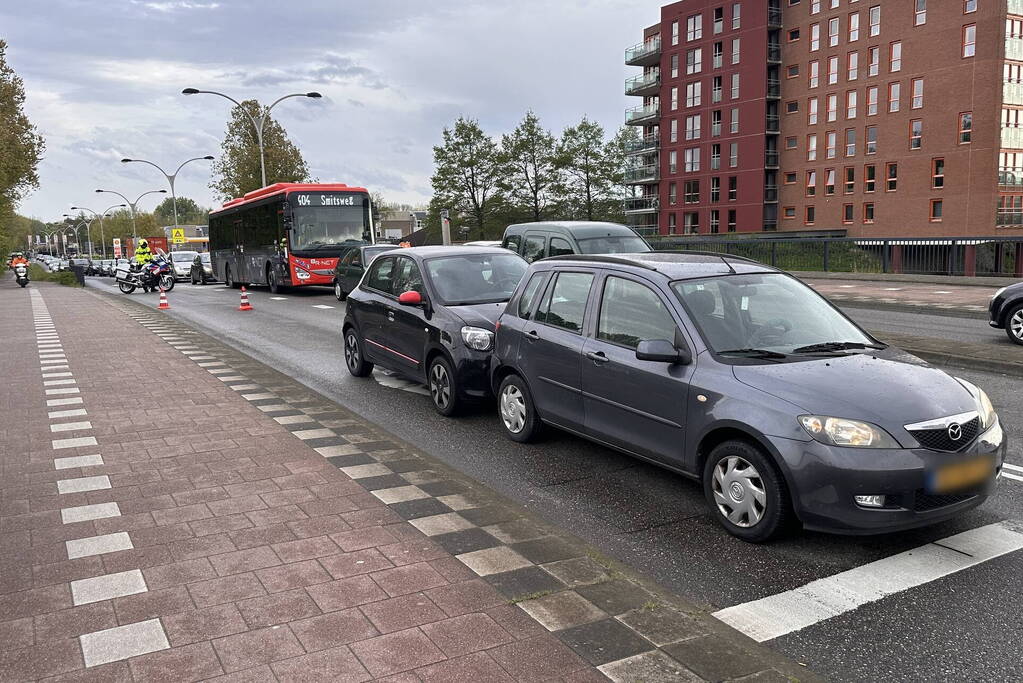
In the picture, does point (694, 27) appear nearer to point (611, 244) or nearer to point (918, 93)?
point (918, 93)

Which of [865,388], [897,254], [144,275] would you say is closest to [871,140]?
[897,254]

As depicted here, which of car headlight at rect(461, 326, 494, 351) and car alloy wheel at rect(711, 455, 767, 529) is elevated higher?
car headlight at rect(461, 326, 494, 351)

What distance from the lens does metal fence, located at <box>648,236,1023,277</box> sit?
22953mm

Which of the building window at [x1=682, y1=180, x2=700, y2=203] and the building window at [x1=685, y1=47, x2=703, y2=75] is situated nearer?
the building window at [x1=685, y1=47, x2=703, y2=75]

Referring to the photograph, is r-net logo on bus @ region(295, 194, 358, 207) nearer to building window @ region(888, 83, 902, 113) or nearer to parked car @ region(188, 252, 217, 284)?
parked car @ region(188, 252, 217, 284)

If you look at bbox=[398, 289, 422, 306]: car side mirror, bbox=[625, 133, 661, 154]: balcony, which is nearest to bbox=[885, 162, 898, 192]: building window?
bbox=[625, 133, 661, 154]: balcony

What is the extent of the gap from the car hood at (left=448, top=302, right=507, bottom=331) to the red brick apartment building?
155ft

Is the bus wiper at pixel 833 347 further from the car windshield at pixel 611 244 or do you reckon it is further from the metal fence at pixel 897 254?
the metal fence at pixel 897 254

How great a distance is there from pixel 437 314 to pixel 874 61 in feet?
177

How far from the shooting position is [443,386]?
25.4 ft

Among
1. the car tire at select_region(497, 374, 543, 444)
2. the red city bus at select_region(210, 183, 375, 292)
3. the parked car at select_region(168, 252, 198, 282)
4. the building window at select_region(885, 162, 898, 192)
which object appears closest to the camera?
the car tire at select_region(497, 374, 543, 444)

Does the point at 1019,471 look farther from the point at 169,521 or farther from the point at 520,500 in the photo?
the point at 169,521

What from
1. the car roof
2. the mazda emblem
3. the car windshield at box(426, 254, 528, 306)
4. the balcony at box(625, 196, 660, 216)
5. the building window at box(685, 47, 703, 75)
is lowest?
the mazda emblem

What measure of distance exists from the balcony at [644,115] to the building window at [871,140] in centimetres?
1891
